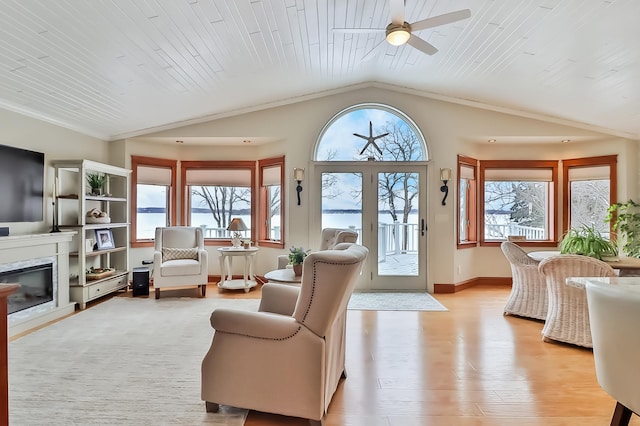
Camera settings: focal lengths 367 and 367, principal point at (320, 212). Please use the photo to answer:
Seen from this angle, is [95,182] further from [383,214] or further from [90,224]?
[383,214]

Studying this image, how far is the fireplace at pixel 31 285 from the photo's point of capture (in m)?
3.67

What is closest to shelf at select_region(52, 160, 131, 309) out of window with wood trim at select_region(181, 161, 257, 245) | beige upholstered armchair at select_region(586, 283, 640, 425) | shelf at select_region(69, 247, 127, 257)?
shelf at select_region(69, 247, 127, 257)

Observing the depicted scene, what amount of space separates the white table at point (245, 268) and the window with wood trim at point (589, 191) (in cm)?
518

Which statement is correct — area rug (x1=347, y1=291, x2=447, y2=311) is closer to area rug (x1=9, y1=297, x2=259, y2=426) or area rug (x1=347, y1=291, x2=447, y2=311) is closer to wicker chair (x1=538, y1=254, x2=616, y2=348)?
wicker chair (x1=538, y1=254, x2=616, y2=348)

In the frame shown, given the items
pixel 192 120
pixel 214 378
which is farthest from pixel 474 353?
pixel 192 120

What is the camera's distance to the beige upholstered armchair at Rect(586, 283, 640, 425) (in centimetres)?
166

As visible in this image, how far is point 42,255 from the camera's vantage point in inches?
158

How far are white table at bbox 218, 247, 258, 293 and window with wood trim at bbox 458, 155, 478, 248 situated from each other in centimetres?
333

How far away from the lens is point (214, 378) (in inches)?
86.0

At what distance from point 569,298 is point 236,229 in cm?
418

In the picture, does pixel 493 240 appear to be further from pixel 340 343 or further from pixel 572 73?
pixel 340 343

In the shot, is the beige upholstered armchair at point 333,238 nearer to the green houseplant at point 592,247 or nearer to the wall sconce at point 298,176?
the wall sconce at point 298,176

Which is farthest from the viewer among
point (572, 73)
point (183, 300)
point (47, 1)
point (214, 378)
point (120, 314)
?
point (183, 300)

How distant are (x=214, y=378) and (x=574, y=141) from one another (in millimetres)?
6396
